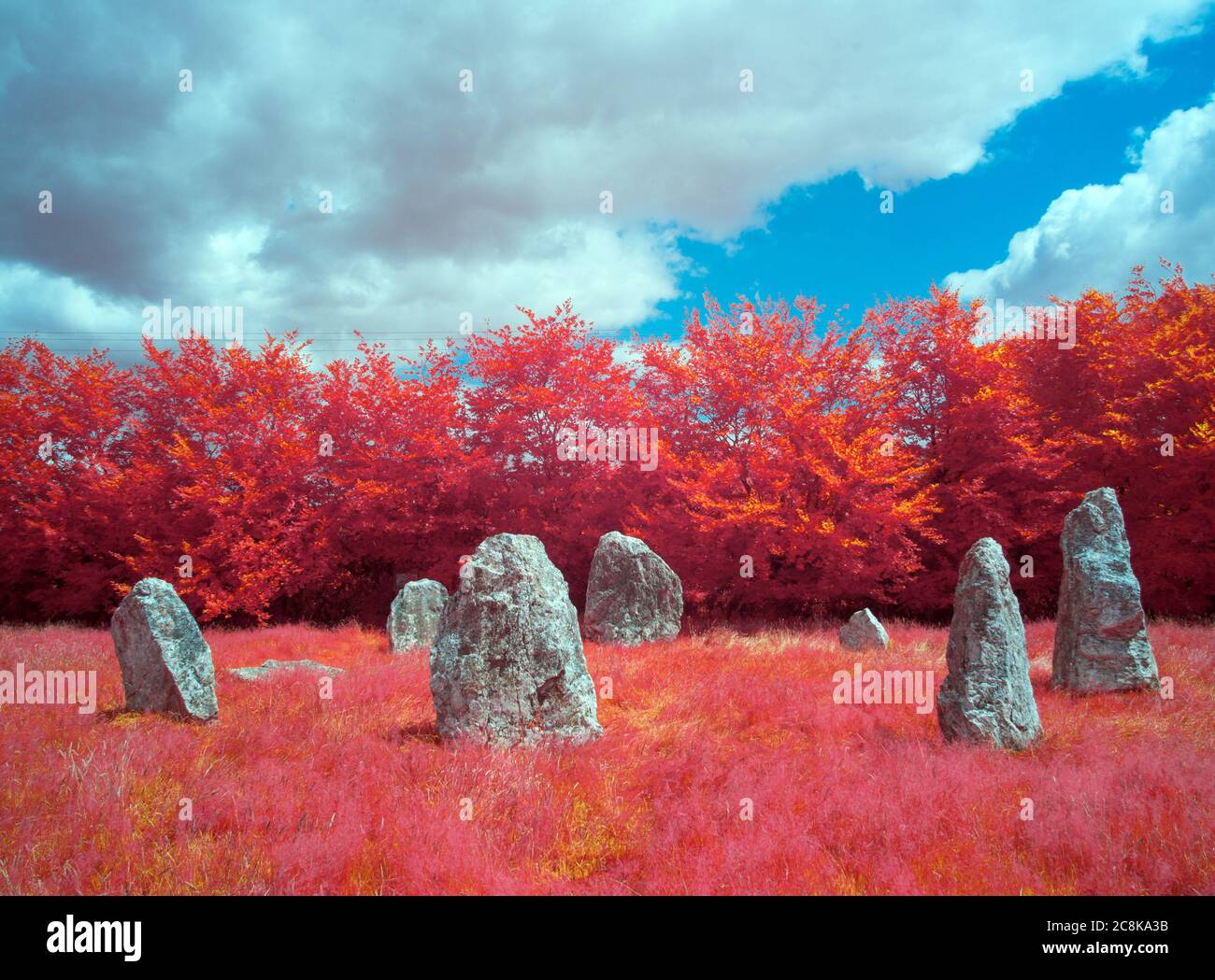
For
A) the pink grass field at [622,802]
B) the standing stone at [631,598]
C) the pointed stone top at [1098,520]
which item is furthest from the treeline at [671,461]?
the pink grass field at [622,802]

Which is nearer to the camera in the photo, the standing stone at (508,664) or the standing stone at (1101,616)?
the standing stone at (508,664)

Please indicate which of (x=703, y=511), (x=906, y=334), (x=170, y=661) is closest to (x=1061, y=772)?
(x=170, y=661)

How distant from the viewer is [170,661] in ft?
26.6

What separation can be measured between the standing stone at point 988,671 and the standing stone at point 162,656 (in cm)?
901

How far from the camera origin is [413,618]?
1556 centimetres

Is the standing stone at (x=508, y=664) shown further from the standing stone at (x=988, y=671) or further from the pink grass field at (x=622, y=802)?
the standing stone at (x=988, y=671)

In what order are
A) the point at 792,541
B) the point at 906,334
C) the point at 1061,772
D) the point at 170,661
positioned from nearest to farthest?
the point at 1061,772 → the point at 170,661 → the point at 792,541 → the point at 906,334

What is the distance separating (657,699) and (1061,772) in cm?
479

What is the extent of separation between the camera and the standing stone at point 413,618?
603 inches

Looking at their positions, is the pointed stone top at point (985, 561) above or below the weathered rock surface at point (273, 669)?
above

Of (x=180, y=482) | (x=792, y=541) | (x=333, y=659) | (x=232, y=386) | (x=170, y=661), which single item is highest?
(x=232, y=386)

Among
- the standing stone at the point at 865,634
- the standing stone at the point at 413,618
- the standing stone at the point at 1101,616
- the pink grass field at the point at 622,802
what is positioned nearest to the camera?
the pink grass field at the point at 622,802

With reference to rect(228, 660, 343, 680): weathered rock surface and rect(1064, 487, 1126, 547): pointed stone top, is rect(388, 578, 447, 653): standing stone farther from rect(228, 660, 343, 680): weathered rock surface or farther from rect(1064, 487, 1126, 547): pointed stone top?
rect(1064, 487, 1126, 547): pointed stone top
